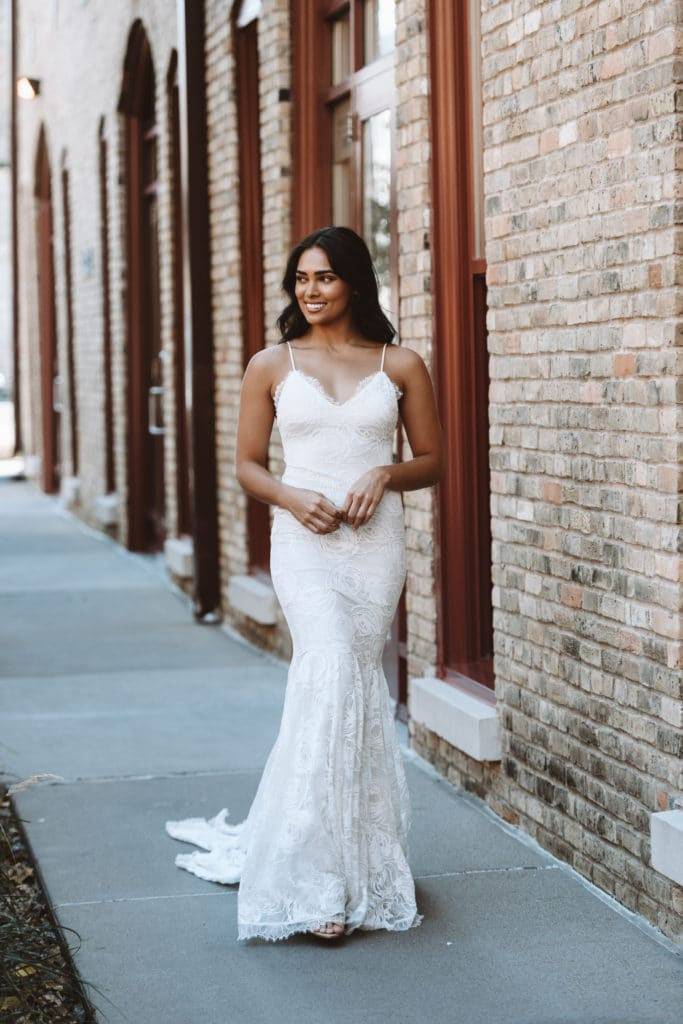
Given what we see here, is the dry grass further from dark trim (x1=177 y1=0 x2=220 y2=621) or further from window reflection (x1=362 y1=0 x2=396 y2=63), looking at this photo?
dark trim (x1=177 y1=0 x2=220 y2=621)

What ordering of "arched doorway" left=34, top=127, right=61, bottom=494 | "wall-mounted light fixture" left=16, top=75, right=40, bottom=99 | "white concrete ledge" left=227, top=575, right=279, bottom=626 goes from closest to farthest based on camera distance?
1. "white concrete ledge" left=227, top=575, right=279, bottom=626
2. "wall-mounted light fixture" left=16, top=75, right=40, bottom=99
3. "arched doorway" left=34, top=127, right=61, bottom=494

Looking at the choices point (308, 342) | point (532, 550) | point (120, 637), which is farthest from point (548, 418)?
point (120, 637)

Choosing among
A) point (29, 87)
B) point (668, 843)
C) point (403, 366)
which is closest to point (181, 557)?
point (403, 366)

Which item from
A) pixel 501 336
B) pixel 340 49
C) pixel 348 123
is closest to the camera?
pixel 501 336

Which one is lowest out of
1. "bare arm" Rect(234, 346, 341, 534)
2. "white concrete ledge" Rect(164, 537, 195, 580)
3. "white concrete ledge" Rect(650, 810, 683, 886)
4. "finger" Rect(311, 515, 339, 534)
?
"white concrete ledge" Rect(650, 810, 683, 886)

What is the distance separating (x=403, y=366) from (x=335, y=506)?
0.50m

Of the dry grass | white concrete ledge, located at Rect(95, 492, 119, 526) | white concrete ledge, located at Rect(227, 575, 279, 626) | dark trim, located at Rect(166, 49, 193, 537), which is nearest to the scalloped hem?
the dry grass

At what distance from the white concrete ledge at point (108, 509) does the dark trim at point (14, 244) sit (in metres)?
8.58

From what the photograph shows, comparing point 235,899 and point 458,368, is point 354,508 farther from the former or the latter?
point 458,368

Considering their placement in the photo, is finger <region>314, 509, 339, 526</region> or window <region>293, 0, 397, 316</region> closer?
finger <region>314, 509, 339, 526</region>

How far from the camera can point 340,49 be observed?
8594 mm

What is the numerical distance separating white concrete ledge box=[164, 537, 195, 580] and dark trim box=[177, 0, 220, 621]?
0.20 meters

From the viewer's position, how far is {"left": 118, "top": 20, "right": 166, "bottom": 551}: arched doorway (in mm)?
13938

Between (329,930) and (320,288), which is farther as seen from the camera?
(320,288)
